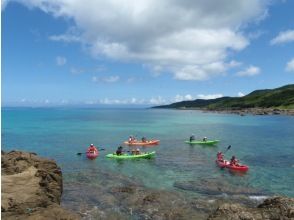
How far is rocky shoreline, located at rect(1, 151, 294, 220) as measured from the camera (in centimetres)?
2291

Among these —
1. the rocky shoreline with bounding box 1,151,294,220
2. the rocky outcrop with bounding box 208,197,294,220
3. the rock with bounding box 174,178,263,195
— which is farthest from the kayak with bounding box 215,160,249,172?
the rocky outcrop with bounding box 208,197,294,220

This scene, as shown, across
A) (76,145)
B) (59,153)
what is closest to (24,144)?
(76,145)

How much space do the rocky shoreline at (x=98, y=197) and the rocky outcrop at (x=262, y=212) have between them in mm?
135

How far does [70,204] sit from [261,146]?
51.9m

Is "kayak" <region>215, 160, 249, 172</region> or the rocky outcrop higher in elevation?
the rocky outcrop

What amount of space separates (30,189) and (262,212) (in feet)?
54.0

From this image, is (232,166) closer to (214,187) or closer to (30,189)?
(214,187)

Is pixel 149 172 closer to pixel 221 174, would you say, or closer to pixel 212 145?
pixel 221 174

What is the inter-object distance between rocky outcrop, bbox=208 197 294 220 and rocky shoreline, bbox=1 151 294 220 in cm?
14

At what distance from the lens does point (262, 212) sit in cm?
1780

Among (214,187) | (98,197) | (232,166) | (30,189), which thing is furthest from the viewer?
(232,166)

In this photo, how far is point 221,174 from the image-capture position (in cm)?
4481

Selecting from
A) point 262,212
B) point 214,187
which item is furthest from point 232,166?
point 262,212

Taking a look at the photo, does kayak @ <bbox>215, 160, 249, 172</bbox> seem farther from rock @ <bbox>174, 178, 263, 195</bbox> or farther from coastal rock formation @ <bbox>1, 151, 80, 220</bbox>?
coastal rock formation @ <bbox>1, 151, 80, 220</bbox>
